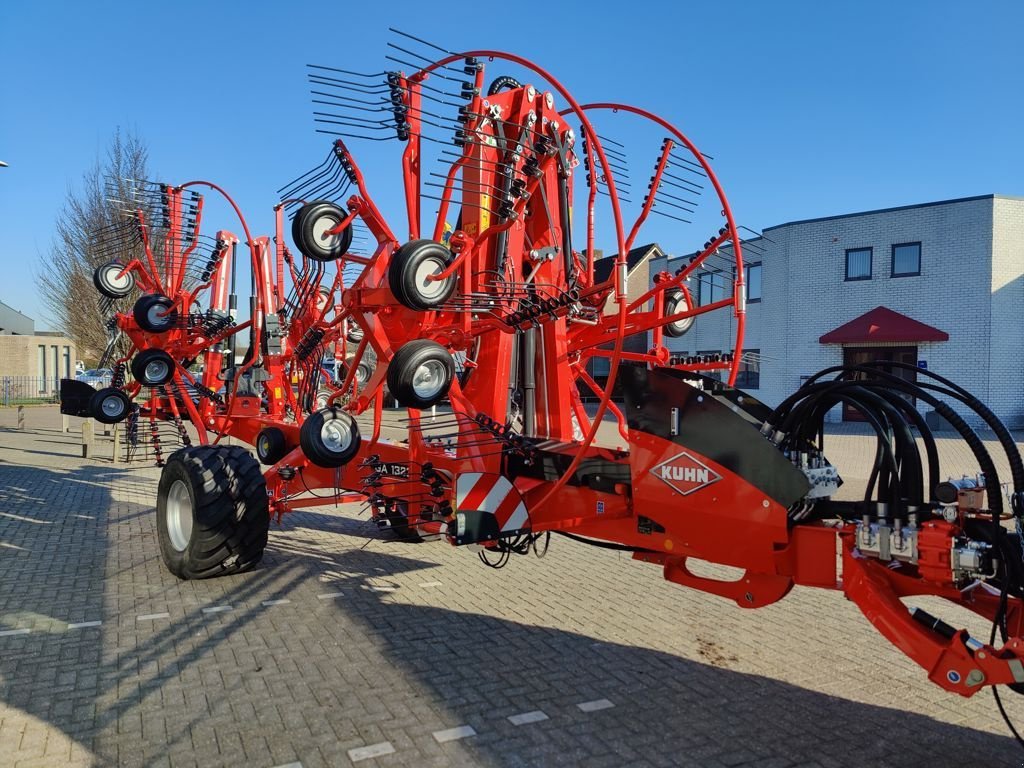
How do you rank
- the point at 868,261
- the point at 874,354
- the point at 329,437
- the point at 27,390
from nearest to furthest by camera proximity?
1. the point at 329,437
2. the point at 874,354
3. the point at 868,261
4. the point at 27,390

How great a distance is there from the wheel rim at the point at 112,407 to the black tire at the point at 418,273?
26.3 ft

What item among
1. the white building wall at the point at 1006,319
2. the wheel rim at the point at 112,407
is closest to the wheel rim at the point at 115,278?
the wheel rim at the point at 112,407

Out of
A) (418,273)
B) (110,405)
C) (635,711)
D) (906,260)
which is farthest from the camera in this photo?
(906,260)

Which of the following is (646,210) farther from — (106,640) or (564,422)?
(106,640)

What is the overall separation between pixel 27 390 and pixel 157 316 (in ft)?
115

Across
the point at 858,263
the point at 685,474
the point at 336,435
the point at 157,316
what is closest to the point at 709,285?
the point at 858,263

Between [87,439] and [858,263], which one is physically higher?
[858,263]

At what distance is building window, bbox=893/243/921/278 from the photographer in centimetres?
2286

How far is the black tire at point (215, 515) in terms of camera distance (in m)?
5.85

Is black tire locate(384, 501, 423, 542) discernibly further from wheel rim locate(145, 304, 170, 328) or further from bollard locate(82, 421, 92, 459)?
bollard locate(82, 421, 92, 459)

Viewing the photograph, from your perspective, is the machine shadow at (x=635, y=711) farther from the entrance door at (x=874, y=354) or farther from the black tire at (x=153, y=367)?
the entrance door at (x=874, y=354)

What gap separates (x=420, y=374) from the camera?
173 inches

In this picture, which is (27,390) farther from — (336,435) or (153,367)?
(336,435)

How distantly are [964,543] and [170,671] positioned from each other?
4.03 meters
